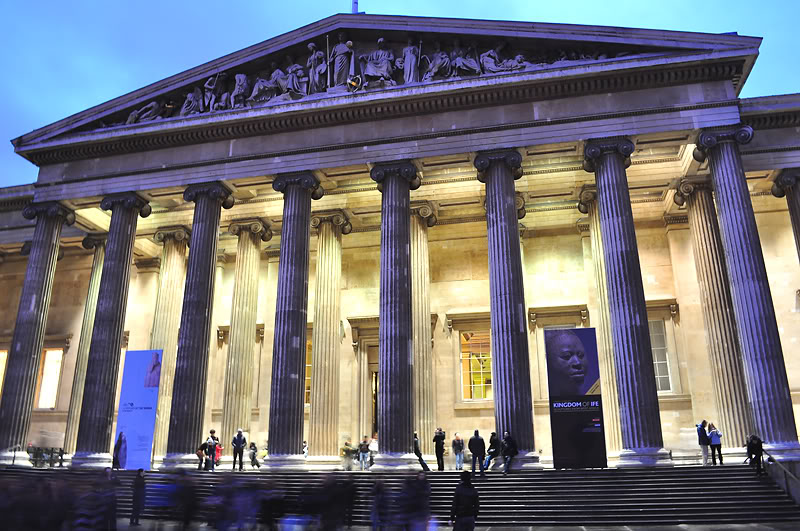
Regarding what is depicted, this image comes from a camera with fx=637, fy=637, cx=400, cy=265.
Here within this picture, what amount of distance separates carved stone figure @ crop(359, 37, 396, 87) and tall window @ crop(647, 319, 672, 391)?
45.5ft

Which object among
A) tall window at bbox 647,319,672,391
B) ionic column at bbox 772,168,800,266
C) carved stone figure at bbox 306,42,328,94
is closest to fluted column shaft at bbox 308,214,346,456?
carved stone figure at bbox 306,42,328,94

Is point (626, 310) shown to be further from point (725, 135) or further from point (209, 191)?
point (209, 191)

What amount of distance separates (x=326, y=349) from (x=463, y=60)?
36.3ft

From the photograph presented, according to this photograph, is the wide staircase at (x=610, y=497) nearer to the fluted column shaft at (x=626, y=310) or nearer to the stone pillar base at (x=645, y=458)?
the stone pillar base at (x=645, y=458)

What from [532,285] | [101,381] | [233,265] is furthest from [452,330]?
[101,381]

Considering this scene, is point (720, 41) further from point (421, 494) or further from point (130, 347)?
point (130, 347)

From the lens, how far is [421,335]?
2256cm

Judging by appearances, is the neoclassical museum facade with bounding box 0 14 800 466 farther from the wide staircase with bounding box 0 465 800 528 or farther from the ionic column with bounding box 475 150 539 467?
the wide staircase with bounding box 0 465 800 528

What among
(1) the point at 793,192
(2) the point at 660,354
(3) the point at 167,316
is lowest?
(2) the point at 660,354

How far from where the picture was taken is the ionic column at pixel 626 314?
1706cm

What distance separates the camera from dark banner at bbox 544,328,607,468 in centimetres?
1641

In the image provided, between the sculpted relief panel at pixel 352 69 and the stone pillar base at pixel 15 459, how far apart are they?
39.7 ft

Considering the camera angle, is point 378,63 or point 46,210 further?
point 46,210

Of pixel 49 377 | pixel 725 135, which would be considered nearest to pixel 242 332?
pixel 49 377
